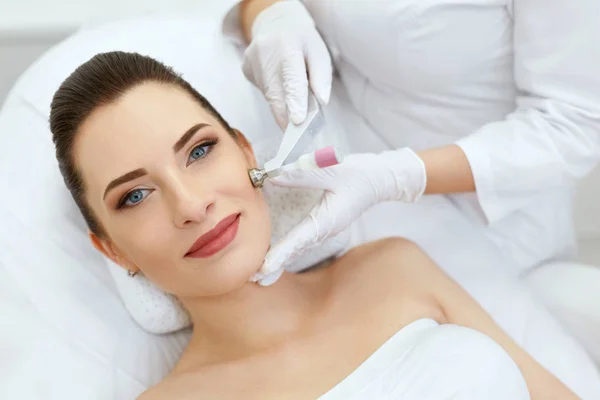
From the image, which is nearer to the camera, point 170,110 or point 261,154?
point 170,110

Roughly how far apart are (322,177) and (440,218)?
421 mm

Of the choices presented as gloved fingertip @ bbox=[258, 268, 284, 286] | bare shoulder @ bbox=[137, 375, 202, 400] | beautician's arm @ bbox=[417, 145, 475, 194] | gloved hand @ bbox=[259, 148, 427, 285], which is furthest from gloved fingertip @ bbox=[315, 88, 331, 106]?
bare shoulder @ bbox=[137, 375, 202, 400]

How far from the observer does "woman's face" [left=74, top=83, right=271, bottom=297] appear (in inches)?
38.9

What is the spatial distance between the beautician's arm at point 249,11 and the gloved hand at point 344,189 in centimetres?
44

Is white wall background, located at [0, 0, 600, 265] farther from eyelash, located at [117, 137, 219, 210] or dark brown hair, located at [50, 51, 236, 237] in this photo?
eyelash, located at [117, 137, 219, 210]

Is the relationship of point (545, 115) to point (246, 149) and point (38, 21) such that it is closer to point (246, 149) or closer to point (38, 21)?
point (246, 149)

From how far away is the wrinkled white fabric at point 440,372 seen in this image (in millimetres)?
1000

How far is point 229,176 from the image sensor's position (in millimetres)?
1038

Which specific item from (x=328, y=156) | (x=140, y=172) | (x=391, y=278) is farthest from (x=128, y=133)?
(x=391, y=278)

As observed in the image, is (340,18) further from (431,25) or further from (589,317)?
(589,317)

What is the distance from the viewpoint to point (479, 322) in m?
1.17

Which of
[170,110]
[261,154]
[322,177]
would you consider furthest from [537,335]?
[170,110]

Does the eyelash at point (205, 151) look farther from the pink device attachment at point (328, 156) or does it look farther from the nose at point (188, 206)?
the pink device attachment at point (328, 156)

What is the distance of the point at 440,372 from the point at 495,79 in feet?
2.05
